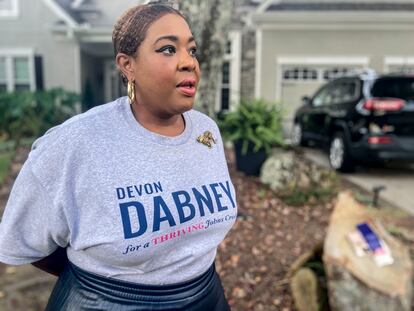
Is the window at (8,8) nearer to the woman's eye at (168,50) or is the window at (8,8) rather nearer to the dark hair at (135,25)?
the dark hair at (135,25)

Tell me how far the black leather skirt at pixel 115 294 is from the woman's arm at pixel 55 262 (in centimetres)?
7

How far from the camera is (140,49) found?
4.20 ft

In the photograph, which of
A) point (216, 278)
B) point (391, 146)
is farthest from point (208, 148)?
point (391, 146)

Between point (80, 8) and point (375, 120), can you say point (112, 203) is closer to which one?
point (375, 120)

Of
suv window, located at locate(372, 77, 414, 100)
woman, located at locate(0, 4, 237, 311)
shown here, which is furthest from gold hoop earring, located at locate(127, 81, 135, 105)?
suv window, located at locate(372, 77, 414, 100)

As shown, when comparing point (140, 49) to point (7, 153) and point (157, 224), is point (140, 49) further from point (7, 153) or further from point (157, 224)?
point (7, 153)

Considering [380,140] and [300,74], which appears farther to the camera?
[300,74]

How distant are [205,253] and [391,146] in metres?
6.03

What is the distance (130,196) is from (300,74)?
11273 millimetres

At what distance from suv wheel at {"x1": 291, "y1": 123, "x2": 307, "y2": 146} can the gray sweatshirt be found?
8.99 metres

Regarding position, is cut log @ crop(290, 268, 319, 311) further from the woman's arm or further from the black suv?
the black suv

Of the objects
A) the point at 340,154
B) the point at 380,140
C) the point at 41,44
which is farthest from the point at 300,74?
the point at 41,44

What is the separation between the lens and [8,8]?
13.1 metres

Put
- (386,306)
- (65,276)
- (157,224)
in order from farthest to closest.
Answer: (386,306) < (65,276) < (157,224)
